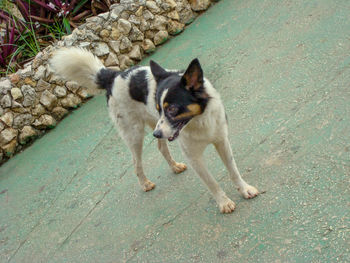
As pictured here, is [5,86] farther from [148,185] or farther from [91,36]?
[148,185]

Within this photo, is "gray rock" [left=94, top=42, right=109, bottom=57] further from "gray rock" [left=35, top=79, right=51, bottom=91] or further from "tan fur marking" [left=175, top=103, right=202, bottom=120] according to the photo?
"tan fur marking" [left=175, top=103, right=202, bottom=120]

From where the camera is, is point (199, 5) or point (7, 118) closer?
point (7, 118)

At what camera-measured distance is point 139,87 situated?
3.61m

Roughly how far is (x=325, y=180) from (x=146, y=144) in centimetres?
235

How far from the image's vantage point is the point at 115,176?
14.9 ft

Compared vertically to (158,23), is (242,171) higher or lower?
lower

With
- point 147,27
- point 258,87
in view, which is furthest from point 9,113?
point 258,87

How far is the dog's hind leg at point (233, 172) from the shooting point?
3.27 meters

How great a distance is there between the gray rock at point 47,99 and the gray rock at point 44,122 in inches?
6.3

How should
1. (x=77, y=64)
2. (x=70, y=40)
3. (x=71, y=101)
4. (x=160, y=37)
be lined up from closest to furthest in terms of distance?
(x=77, y=64)
(x=71, y=101)
(x=70, y=40)
(x=160, y=37)

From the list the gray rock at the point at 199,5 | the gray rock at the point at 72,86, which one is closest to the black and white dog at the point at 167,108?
the gray rock at the point at 72,86

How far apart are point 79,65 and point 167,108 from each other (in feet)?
5.11

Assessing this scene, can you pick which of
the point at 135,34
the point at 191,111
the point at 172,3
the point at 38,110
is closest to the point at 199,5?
the point at 172,3

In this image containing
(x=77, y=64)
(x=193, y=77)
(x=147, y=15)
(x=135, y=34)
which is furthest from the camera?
(x=147, y=15)
